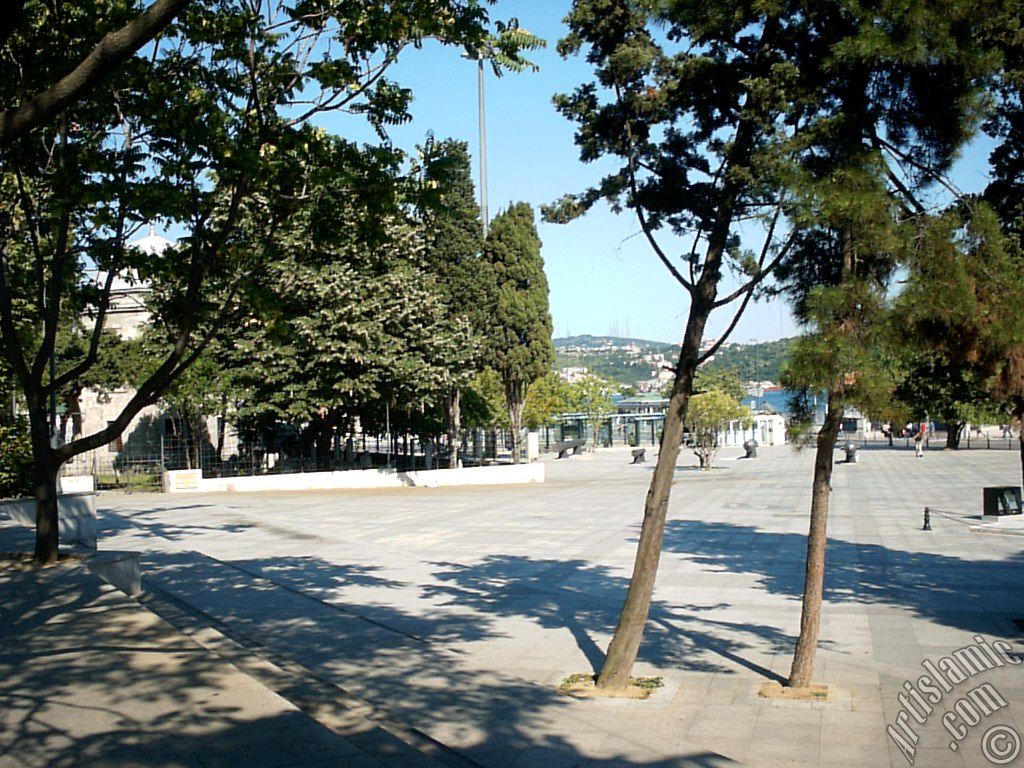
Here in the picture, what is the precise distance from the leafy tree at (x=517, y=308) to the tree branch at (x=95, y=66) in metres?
32.0

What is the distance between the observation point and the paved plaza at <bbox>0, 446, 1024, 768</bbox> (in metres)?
6.59

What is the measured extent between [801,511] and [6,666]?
20536 millimetres

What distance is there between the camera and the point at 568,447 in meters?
64.5

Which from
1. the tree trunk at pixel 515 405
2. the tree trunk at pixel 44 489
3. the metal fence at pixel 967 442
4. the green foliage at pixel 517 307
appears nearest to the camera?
the tree trunk at pixel 44 489

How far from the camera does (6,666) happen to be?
734 cm

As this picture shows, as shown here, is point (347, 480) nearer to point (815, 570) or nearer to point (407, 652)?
point (407, 652)

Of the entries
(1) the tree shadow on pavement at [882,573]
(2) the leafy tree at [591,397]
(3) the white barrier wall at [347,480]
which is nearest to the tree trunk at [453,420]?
(3) the white barrier wall at [347,480]

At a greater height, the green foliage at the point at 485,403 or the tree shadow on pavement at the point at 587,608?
the green foliage at the point at 485,403

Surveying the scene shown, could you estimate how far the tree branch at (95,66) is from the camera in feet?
17.6

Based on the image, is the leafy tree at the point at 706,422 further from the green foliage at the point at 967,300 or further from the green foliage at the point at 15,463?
the green foliage at the point at 967,300

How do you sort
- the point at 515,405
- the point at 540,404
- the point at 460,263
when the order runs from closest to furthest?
the point at 460,263 → the point at 515,405 → the point at 540,404

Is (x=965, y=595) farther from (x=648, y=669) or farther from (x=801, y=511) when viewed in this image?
(x=801, y=511)

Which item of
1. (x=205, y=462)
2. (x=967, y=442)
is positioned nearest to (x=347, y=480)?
(x=205, y=462)

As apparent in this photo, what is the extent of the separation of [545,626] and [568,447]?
174ft
